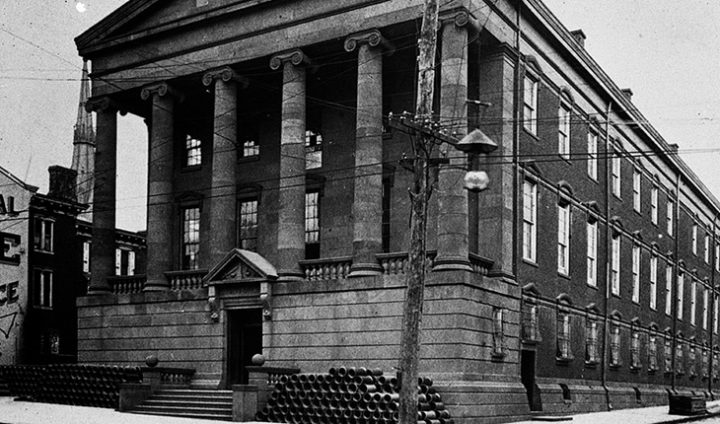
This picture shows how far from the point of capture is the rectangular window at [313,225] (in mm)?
34438

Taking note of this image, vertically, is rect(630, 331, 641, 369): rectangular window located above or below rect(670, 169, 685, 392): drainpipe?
below

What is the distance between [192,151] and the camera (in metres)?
38.9

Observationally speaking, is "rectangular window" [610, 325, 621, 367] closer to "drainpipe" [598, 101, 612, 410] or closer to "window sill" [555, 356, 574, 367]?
Answer: "drainpipe" [598, 101, 612, 410]

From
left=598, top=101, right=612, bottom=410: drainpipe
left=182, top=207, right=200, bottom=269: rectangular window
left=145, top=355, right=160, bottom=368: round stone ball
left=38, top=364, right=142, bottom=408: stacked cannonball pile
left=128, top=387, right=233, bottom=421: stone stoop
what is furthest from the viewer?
left=598, top=101, right=612, bottom=410: drainpipe

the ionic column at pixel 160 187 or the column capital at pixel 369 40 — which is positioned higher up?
the column capital at pixel 369 40

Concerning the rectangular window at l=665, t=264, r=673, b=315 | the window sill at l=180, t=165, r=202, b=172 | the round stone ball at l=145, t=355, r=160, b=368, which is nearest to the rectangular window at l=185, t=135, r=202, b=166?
the window sill at l=180, t=165, r=202, b=172

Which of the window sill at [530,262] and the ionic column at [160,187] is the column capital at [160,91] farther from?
the window sill at [530,262]

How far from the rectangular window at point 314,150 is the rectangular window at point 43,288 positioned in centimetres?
2306

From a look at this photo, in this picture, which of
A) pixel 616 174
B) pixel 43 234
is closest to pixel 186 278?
pixel 616 174

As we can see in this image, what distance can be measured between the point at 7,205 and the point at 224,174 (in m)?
21.6

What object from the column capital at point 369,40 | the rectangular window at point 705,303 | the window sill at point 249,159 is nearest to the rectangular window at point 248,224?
the window sill at point 249,159

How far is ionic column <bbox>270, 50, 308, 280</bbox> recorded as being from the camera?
30109mm

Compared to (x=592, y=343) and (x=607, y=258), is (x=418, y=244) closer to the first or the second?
(x=592, y=343)

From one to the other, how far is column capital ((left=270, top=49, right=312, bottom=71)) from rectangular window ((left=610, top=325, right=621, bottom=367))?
63.8ft
